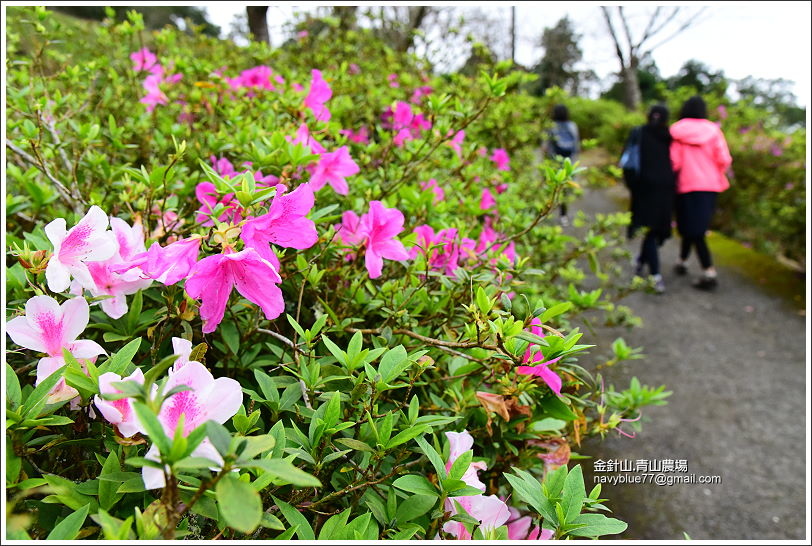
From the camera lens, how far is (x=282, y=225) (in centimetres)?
75

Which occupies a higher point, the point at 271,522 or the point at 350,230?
the point at 350,230

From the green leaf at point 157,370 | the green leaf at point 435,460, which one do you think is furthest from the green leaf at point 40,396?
the green leaf at point 435,460

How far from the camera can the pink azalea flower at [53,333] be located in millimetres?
693

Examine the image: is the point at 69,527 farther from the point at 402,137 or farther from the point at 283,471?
the point at 402,137

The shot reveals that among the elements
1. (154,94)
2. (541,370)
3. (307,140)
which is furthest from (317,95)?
(541,370)

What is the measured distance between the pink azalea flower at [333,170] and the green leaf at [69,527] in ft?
2.60

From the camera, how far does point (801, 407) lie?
3486 mm

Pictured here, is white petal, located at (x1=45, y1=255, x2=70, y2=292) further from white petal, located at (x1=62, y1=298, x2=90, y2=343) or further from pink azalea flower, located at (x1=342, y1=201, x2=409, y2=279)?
pink azalea flower, located at (x1=342, y1=201, x2=409, y2=279)

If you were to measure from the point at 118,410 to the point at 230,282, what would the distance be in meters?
0.20

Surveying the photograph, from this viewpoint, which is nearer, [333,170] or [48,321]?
[48,321]

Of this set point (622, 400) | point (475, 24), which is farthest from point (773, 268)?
point (475, 24)

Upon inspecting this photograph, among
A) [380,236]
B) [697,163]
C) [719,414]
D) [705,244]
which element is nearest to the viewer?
[380,236]

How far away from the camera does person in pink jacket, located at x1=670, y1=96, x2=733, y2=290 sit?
4.66 metres

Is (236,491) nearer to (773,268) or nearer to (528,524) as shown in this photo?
(528,524)
